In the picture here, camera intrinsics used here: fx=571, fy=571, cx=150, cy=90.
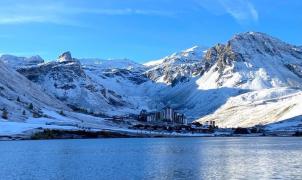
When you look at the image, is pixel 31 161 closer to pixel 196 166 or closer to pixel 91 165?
pixel 91 165

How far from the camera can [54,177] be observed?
105688mm

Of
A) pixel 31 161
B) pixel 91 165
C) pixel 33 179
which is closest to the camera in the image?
pixel 33 179

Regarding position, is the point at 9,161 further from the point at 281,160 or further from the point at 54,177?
the point at 281,160

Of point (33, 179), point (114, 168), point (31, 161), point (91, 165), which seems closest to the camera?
point (33, 179)

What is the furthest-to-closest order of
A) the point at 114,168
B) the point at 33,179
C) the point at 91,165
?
the point at 91,165
the point at 114,168
the point at 33,179

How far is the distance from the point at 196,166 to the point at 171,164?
794 centimetres

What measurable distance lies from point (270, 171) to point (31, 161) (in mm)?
61700

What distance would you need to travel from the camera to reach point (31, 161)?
14150cm

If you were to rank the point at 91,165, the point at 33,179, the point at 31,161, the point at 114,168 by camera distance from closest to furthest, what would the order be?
the point at 33,179
the point at 114,168
the point at 91,165
the point at 31,161

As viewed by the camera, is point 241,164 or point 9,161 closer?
point 241,164

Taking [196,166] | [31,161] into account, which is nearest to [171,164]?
[196,166]

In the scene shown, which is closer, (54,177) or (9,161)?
(54,177)

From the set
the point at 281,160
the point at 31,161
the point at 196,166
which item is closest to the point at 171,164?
the point at 196,166

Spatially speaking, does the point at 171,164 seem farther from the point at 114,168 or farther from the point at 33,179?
the point at 33,179
